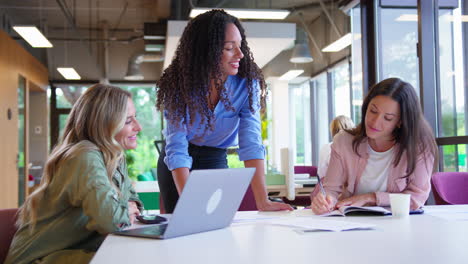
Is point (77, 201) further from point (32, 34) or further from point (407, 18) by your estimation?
point (32, 34)

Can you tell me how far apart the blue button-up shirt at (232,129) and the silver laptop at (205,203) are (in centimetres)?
57

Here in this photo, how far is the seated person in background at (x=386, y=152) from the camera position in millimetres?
2238

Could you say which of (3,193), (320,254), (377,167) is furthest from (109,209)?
(3,193)

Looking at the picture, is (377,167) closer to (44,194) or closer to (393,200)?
(393,200)

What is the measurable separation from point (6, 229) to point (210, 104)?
90cm

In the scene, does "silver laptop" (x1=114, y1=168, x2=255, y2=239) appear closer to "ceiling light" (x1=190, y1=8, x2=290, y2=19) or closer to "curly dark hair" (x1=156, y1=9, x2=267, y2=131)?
"curly dark hair" (x1=156, y1=9, x2=267, y2=131)

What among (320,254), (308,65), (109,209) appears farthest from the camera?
(308,65)

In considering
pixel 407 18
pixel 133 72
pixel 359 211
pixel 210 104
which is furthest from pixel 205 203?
pixel 133 72

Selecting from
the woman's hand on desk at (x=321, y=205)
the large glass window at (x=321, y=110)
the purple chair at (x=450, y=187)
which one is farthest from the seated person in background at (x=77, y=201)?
the large glass window at (x=321, y=110)

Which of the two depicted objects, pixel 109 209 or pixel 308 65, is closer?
pixel 109 209

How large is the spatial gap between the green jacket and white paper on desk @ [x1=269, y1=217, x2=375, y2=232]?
0.50m

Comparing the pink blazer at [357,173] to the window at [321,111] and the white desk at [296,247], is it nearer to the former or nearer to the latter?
the white desk at [296,247]

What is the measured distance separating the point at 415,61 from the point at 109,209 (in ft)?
13.9

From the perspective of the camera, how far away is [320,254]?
1.15 m
